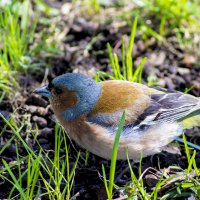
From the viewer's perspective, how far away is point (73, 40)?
614 cm

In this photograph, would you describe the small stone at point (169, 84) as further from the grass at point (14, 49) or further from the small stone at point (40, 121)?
the small stone at point (40, 121)

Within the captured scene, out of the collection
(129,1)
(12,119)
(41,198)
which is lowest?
(41,198)

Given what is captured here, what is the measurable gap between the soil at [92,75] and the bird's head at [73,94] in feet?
1.25

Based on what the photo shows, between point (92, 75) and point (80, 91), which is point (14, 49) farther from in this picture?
point (80, 91)

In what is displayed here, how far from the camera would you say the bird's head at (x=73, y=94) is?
4.43 metres

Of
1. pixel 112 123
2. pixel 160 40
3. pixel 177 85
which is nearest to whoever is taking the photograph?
pixel 112 123

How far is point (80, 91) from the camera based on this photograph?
450 centimetres

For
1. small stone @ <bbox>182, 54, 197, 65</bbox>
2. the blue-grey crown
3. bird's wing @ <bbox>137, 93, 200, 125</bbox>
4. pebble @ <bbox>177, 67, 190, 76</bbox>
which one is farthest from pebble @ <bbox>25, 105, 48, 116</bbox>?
small stone @ <bbox>182, 54, 197, 65</bbox>

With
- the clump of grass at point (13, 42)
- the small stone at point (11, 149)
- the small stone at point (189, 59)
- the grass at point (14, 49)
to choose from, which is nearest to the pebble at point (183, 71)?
the small stone at point (189, 59)

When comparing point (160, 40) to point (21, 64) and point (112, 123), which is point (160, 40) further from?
point (112, 123)

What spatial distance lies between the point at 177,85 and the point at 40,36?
1657 millimetres

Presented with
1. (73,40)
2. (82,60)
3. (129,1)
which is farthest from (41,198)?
(129,1)

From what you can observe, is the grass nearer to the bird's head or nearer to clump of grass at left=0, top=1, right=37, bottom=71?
clump of grass at left=0, top=1, right=37, bottom=71

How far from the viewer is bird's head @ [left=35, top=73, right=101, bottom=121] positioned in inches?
175
